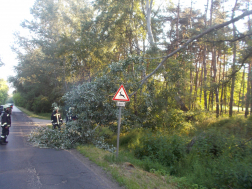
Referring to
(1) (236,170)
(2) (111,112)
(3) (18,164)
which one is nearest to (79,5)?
(2) (111,112)

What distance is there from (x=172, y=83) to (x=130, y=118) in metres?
4.07

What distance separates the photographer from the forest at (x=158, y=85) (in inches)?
290

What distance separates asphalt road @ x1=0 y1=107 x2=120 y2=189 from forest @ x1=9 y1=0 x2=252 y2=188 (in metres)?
1.85

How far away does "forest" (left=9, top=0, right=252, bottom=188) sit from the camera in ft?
24.2

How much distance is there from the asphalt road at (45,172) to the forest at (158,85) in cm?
185

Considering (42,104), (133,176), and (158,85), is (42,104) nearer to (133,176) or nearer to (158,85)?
(158,85)

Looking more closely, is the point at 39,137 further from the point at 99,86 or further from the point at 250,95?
the point at 250,95

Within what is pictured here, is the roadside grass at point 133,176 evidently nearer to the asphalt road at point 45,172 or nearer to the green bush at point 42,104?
the asphalt road at point 45,172

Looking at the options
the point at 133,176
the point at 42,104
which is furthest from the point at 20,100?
the point at 133,176

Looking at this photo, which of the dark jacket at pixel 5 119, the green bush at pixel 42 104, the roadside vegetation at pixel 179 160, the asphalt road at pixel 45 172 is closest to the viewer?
the asphalt road at pixel 45 172

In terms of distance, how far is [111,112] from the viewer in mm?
10773

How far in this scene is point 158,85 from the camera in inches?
571

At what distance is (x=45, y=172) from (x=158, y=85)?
10.2 m

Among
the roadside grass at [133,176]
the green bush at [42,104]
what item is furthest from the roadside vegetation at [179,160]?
the green bush at [42,104]
